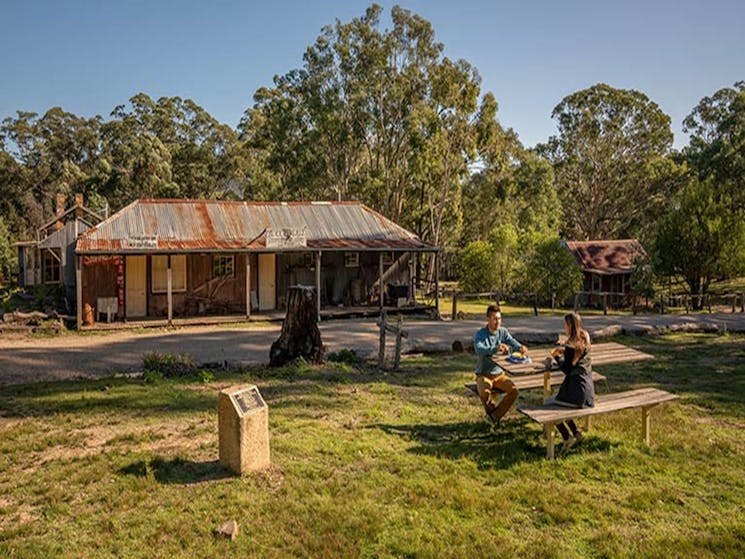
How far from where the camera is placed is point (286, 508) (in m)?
4.98

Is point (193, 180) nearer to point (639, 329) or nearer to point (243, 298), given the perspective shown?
point (243, 298)

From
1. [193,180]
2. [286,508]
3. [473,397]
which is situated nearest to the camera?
[286,508]

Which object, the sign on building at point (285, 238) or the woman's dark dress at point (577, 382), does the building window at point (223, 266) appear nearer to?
the sign on building at point (285, 238)

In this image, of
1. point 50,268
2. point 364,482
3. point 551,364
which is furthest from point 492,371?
point 50,268

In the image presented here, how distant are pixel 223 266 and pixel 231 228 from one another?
142cm

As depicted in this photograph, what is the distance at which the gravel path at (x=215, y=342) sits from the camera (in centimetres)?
1151

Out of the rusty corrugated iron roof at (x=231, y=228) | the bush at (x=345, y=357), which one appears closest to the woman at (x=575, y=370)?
the bush at (x=345, y=357)

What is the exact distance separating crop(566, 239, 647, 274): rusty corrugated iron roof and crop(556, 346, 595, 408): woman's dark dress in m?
30.8

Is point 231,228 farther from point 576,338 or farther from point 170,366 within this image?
point 576,338

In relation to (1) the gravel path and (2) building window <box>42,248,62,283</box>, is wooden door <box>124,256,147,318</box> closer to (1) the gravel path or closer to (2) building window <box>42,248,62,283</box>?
(1) the gravel path

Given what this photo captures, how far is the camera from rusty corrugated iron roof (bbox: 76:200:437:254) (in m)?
18.7

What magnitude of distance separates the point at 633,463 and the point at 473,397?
321 centimetres

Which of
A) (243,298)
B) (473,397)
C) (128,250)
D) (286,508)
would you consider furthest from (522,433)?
(243,298)

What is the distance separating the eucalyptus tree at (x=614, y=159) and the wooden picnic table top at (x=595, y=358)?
41788 mm
